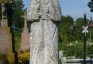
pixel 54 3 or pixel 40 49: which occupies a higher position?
pixel 54 3

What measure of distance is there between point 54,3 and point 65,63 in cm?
686

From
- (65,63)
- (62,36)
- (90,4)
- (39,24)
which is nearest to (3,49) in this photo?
(65,63)

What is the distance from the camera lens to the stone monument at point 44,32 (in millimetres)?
10422

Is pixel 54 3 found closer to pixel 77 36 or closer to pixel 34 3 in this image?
pixel 34 3

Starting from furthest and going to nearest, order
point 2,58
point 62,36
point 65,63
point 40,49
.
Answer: point 62,36 → point 65,63 → point 2,58 → point 40,49

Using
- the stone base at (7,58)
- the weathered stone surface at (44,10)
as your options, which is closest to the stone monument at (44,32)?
the weathered stone surface at (44,10)

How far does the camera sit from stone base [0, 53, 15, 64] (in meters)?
15.6

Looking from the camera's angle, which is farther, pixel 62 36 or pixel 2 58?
pixel 62 36

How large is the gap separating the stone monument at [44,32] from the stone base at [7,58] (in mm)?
5276

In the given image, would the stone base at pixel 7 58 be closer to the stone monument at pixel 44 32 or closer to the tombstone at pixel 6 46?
the tombstone at pixel 6 46

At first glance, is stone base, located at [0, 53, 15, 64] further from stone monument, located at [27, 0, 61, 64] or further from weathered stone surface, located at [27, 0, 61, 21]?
weathered stone surface, located at [27, 0, 61, 21]

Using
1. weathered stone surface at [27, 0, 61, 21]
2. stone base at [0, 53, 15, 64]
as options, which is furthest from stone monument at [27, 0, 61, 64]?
stone base at [0, 53, 15, 64]

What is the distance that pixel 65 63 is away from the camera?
17.1 m

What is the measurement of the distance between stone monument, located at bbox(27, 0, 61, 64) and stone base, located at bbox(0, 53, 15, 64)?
5.28 metres
